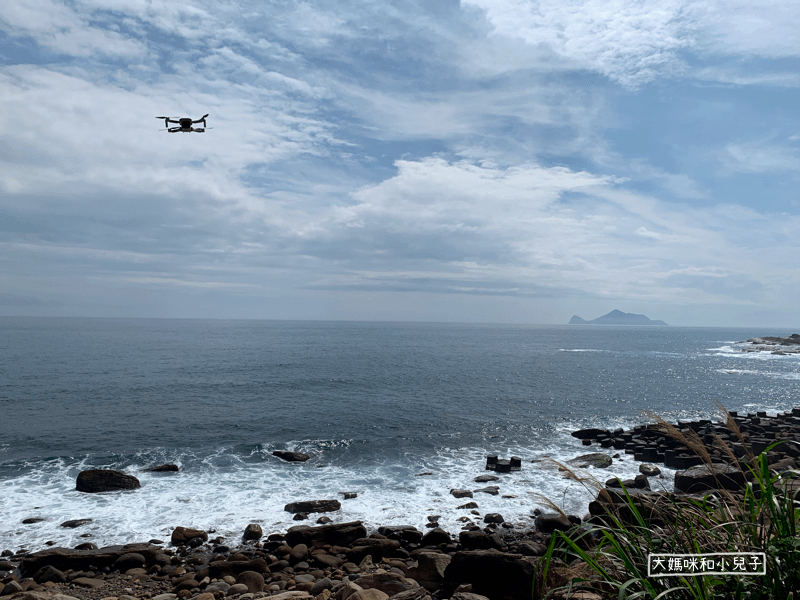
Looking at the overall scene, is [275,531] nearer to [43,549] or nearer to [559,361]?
[43,549]

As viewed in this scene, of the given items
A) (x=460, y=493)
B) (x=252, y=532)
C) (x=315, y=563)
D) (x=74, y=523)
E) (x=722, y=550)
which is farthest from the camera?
(x=460, y=493)

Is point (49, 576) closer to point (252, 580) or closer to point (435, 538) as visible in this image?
point (252, 580)

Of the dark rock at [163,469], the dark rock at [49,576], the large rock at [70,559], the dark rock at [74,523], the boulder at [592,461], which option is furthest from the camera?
the boulder at [592,461]

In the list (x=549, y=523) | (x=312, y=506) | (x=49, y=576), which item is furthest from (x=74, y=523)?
(x=549, y=523)

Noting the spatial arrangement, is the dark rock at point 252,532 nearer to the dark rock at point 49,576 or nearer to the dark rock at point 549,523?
the dark rock at point 49,576

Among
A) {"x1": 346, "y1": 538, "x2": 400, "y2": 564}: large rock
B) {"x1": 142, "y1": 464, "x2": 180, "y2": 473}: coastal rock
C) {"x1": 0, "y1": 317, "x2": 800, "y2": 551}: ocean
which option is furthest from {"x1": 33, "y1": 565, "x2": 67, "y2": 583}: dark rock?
{"x1": 142, "y1": 464, "x2": 180, "y2": 473}: coastal rock

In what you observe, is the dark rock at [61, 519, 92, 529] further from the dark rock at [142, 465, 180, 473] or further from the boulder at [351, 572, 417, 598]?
the boulder at [351, 572, 417, 598]

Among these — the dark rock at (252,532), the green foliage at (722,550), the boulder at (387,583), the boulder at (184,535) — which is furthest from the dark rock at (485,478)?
the green foliage at (722,550)
